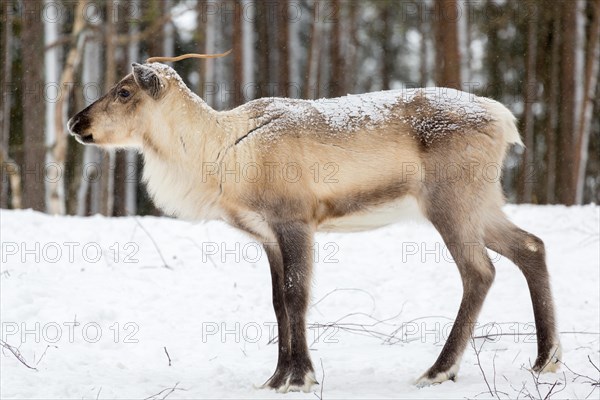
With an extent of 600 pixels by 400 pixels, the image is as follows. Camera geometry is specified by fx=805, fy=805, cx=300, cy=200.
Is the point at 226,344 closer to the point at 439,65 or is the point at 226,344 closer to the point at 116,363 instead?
the point at 116,363

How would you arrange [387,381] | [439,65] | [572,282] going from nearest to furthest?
[387,381]
[572,282]
[439,65]

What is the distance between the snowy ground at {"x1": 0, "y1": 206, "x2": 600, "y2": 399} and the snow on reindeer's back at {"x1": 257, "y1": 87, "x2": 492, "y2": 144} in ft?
5.28

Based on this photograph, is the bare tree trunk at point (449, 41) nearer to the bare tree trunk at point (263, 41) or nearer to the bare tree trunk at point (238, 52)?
the bare tree trunk at point (238, 52)

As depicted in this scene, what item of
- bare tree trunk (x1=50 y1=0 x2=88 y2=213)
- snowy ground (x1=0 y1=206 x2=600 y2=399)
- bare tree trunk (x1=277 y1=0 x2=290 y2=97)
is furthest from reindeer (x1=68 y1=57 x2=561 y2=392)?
bare tree trunk (x1=277 y1=0 x2=290 y2=97)

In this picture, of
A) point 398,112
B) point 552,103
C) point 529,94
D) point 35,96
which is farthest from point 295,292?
point 552,103

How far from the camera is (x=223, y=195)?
5371mm

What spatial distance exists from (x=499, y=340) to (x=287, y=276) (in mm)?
1954

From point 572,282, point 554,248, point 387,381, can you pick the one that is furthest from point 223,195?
point 554,248

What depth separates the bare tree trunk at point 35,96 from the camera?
42.2 feet

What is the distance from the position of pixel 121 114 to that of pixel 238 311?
212 centimetres

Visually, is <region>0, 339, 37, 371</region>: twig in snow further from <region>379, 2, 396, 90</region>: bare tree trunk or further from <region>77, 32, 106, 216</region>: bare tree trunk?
<region>379, 2, 396, 90</region>: bare tree trunk

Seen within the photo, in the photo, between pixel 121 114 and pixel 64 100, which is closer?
pixel 121 114

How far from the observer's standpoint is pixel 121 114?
5664 millimetres

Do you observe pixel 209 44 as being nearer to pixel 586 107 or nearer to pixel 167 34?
pixel 167 34
